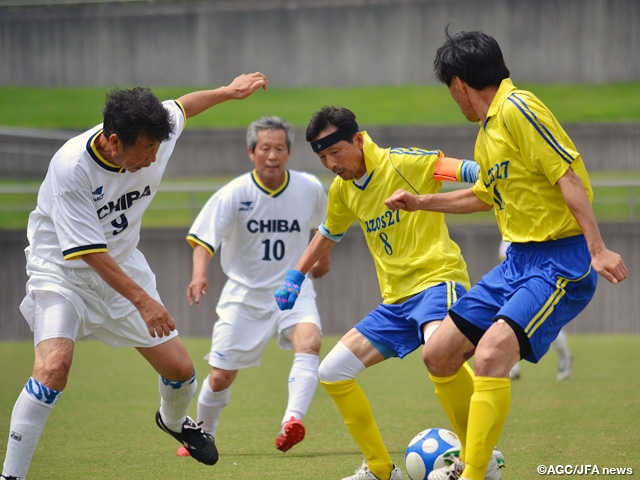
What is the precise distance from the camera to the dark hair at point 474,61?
4.46 metres

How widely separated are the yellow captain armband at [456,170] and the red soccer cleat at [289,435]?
1689mm

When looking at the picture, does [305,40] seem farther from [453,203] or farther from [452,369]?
[452,369]

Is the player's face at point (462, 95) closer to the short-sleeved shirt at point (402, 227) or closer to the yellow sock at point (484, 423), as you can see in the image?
the short-sleeved shirt at point (402, 227)

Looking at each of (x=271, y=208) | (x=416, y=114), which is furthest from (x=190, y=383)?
(x=416, y=114)

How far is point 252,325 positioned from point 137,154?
249 centimetres

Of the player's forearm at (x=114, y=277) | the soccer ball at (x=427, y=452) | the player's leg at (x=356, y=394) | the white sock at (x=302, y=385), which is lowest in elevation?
the white sock at (x=302, y=385)

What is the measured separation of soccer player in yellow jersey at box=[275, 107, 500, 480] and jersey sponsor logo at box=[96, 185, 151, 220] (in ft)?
3.25

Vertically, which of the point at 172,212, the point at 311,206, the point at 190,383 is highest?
the point at 311,206

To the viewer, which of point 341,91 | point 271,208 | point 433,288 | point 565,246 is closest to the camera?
point 565,246

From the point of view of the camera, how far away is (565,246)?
14.4 ft

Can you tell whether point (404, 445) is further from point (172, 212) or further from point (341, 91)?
point (341, 91)

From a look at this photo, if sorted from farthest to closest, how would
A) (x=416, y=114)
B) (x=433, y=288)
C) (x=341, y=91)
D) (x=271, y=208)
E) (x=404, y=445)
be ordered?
(x=341, y=91) → (x=416, y=114) → (x=271, y=208) → (x=404, y=445) → (x=433, y=288)

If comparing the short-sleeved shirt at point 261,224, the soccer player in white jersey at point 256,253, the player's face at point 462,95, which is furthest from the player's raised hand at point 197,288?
the player's face at point 462,95

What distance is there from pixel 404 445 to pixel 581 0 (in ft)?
66.9
